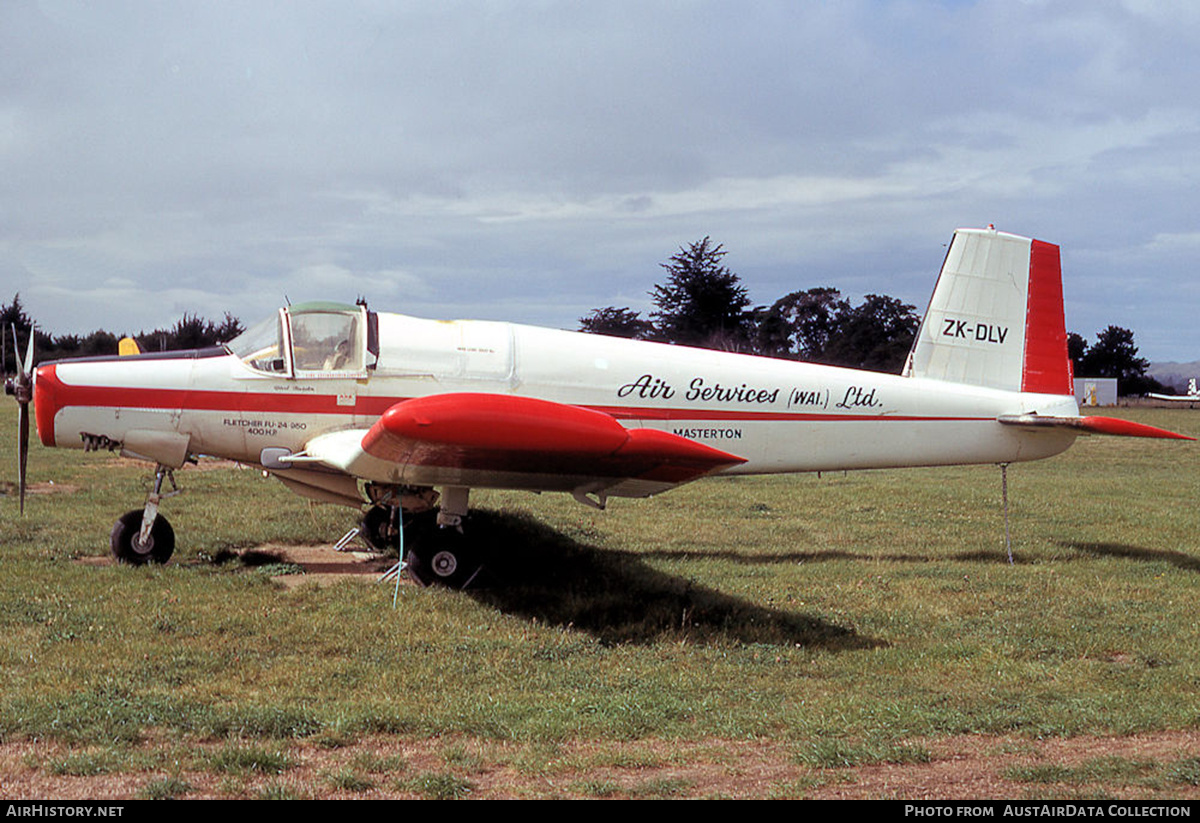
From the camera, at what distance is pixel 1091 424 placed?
381 inches


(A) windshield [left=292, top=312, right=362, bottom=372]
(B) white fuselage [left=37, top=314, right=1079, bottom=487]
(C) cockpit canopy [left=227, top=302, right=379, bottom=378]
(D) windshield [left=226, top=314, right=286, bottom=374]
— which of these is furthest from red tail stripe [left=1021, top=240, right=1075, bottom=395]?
(D) windshield [left=226, top=314, right=286, bottom=374]

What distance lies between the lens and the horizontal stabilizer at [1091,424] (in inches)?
375

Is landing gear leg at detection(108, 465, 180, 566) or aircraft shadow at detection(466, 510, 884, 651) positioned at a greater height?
landing gear leg at detection(108, 465, 180, 566)

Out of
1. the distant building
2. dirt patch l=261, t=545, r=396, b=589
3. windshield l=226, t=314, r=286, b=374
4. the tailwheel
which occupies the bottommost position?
dirt patch l=261, t=545, r=396, b=589

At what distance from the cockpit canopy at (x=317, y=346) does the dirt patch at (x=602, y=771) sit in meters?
4.48

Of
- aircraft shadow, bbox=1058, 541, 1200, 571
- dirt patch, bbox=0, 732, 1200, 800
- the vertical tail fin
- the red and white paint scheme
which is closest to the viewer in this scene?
dirt patch, bbox=0, 732, 1200, 800

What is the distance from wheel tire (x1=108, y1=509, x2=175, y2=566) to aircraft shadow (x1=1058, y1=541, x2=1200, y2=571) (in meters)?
9.62

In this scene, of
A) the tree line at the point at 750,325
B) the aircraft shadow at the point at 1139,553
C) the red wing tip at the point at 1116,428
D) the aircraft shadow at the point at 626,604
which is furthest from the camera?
the tree line at the point at 750,325

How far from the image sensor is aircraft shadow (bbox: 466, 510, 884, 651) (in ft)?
23.3

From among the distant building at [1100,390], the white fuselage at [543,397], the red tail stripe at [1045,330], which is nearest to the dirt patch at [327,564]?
the white fuselage at [543,397]

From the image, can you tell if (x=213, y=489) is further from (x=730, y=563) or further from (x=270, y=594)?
(x=730, y=563)

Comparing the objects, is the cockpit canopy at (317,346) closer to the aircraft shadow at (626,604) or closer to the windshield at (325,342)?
the windshield at (325,342)

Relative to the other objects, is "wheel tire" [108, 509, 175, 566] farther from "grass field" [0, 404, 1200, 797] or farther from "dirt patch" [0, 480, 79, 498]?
"dirt patch" [0, 480, 79, 498]

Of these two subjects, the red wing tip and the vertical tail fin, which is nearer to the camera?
the red wing tip
